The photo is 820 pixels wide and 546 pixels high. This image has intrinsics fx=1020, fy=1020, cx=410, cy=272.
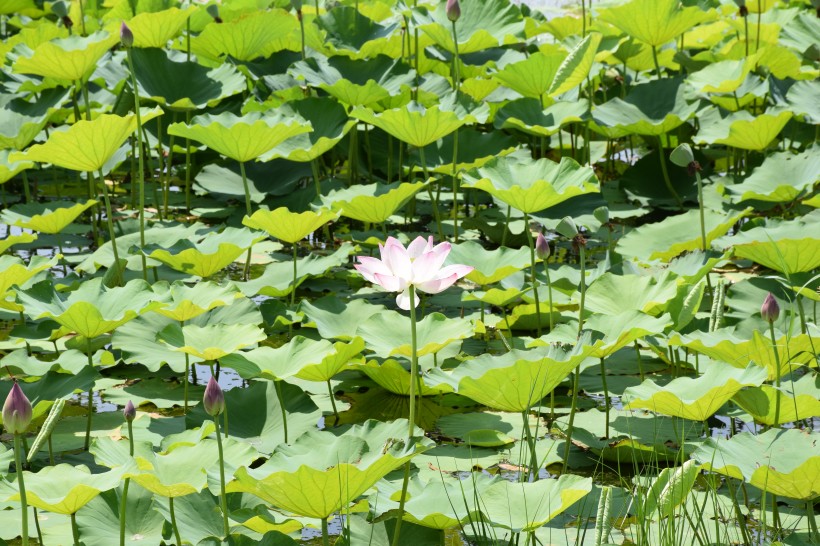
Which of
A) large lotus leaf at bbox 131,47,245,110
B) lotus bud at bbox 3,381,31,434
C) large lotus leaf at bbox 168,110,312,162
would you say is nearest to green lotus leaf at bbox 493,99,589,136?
large lotus leaf at bbox 168,110,312,162

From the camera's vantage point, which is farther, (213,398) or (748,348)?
(748,348)

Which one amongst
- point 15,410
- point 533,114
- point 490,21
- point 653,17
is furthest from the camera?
point 490,21

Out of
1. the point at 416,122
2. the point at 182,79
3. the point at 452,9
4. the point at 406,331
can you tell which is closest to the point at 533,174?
the point at 416,122

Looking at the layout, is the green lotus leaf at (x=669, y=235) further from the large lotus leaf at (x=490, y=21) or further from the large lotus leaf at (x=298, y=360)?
the large lotus leaf at (x=490, y=21)

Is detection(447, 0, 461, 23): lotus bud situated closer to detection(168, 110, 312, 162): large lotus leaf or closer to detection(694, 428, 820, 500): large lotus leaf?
detection(168, 110, 312, 162): large lotus leaf

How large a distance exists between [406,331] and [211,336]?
47 cm

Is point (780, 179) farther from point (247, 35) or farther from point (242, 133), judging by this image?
point (247, 35)

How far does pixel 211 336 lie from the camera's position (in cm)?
233

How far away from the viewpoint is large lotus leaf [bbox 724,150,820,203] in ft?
11.1

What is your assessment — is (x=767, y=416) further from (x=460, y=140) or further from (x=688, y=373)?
(x=460, y=140)

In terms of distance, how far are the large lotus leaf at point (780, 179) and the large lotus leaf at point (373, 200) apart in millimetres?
1132

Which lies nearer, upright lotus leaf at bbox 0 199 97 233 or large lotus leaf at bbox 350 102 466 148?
upright lotus leaf at bbox 0 199 97 233

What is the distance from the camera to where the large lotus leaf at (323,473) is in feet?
5.08

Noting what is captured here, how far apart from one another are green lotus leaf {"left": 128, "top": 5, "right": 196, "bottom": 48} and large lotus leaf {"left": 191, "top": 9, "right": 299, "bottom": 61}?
18cm
